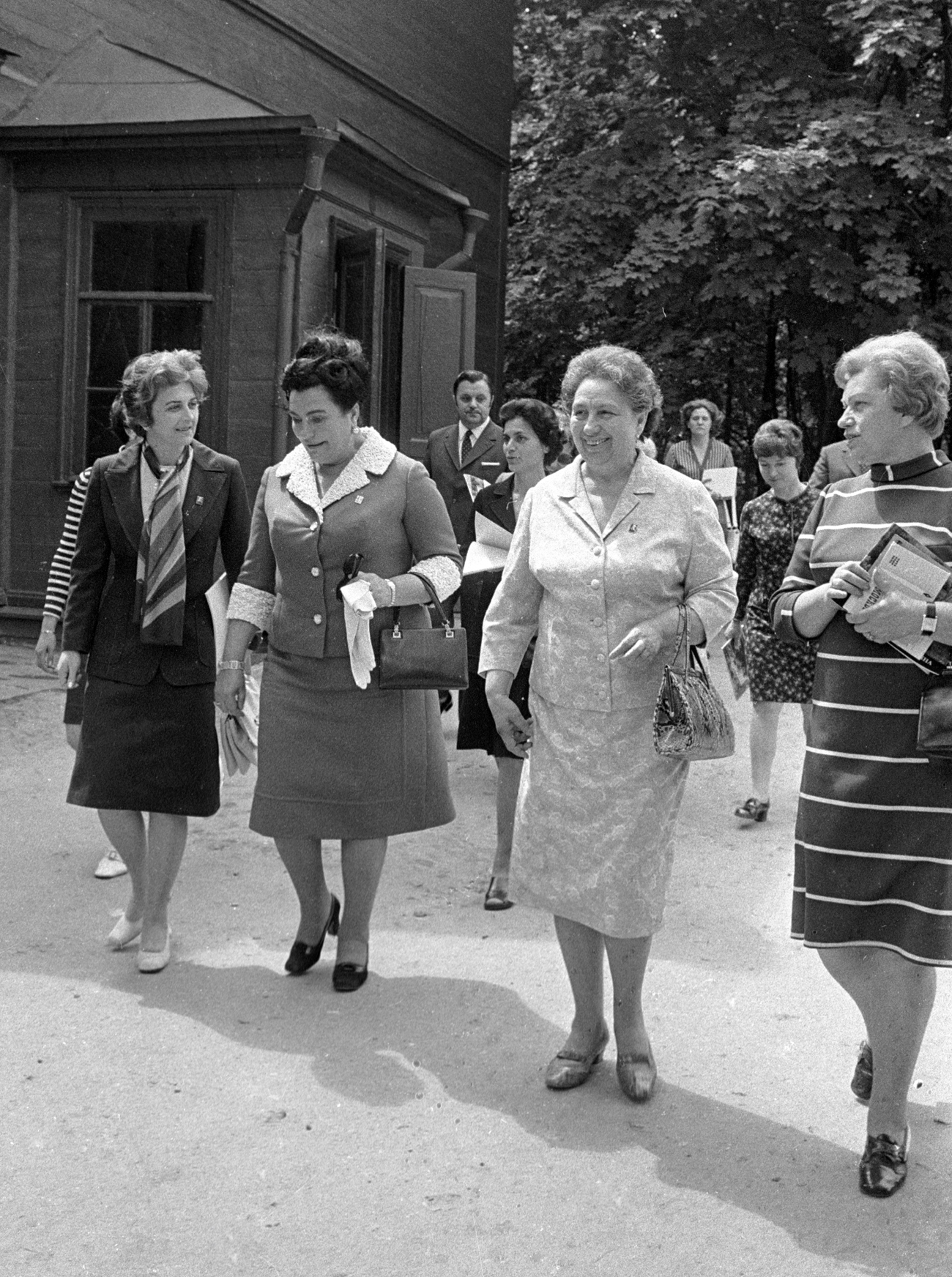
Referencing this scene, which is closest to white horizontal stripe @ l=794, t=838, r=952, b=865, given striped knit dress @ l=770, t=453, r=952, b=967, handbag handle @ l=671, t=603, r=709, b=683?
striped knit dress @ l=770, t=453, r=952, b=967

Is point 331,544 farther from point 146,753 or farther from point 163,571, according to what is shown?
point 146,753

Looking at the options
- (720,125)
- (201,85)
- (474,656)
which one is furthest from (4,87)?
(720,125)

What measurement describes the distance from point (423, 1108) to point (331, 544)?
164 cm

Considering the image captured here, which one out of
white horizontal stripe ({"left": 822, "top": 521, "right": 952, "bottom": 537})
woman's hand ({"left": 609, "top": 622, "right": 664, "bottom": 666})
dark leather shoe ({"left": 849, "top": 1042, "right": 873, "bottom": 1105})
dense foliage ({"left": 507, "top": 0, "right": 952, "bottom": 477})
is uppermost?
dense foliage ({"left": 507, "top": 0, "right": 952, "bottom": 477})

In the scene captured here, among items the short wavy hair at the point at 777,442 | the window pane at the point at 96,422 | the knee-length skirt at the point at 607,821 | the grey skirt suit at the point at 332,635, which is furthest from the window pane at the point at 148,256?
the knee-length skirt at the point at 607,821

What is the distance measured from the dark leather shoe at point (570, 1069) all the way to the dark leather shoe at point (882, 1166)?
31.4 inches

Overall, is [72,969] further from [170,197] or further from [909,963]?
[170,197]

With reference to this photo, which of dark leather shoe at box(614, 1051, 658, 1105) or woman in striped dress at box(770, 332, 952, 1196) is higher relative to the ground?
woman in striped dress at box(770, 332, 952, 1196)

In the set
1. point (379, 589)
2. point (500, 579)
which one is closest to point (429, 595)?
point (379, 589)

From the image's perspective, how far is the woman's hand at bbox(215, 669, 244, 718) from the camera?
4871mm

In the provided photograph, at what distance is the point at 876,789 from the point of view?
3.55 m

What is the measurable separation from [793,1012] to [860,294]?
1526 centimetres

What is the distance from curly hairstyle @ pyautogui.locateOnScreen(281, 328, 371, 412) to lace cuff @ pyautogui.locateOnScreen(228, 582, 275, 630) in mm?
611

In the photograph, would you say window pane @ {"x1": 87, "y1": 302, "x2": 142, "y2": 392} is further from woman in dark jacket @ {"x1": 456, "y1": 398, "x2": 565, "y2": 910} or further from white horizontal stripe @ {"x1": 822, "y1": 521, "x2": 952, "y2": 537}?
white horizontal stripe @ {"x1": 822, "y1": 521, "x2": 952, "y2": 537}
